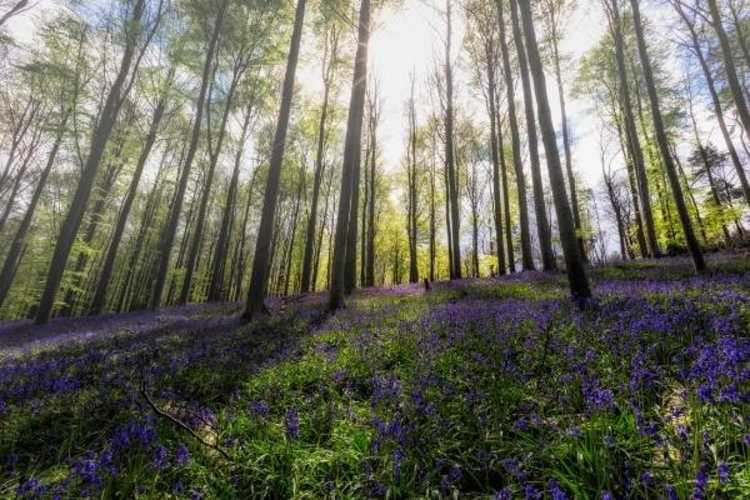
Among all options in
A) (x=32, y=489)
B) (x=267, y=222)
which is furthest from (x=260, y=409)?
(x=267, y=222)

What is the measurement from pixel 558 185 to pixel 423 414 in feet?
20.6

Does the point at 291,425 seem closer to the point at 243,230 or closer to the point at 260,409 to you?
the point at 260,409

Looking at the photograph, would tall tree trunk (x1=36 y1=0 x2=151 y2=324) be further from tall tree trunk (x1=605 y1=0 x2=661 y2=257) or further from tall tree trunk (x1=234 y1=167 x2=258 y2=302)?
tall tree trunk (x1=605 y1=0 x2=661 y2=257)

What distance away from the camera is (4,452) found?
10.7 ft

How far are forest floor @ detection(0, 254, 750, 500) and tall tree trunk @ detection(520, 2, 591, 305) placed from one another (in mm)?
1164

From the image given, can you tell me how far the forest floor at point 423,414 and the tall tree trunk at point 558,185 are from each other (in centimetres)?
116

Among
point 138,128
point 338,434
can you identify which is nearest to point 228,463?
point 338,434

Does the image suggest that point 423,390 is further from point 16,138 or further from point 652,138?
point 16,138

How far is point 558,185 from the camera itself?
7.46 m

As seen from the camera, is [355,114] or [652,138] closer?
[355,114]

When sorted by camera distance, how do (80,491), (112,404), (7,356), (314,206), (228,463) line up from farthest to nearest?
1. (314,206)
2. (7,356)
3. (112,404)
4. (228,463)
5. (80,491)

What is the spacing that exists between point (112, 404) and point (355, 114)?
9.75 m

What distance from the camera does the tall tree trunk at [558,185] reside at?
23.7 ft

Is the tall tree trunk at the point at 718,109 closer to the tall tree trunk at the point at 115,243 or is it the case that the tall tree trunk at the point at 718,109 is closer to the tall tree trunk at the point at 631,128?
the tall tree trunk at the point at 631,128
